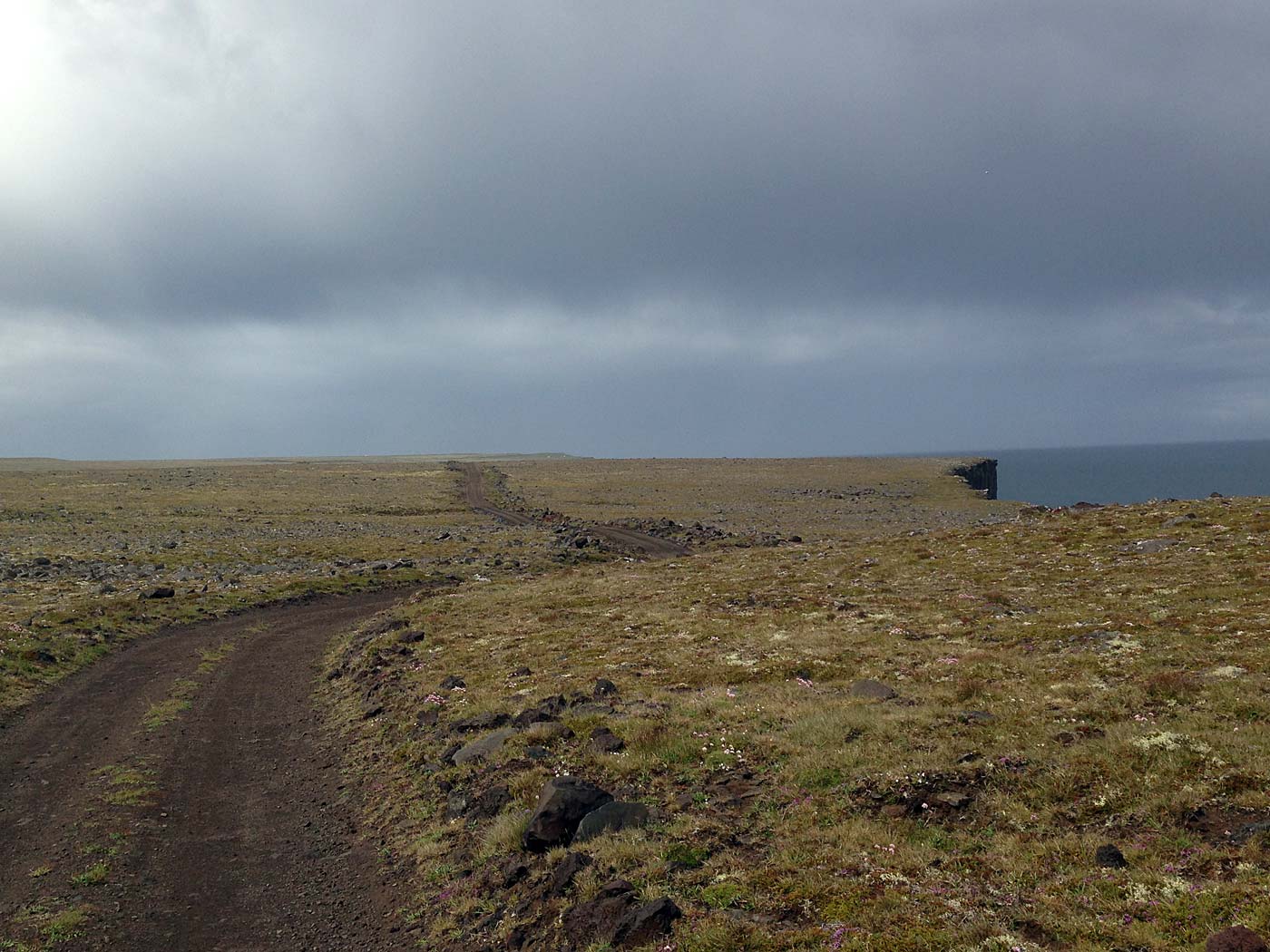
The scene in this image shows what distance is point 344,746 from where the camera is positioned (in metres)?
24.6

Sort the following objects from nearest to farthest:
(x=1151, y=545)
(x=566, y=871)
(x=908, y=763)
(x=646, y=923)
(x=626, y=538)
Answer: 1. (x=646, y=923)
2. (x=566, y=871)
3. (x=908, y=763)
4. (x=1151, y=545)
5. (x=626, y=538)

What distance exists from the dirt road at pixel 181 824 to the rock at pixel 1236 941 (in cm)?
1287

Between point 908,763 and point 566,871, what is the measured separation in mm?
8036

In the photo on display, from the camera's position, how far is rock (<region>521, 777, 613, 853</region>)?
51.1 feet

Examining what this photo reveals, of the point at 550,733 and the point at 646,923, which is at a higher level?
the point at 646,923

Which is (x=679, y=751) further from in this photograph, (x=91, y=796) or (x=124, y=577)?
(x=124, y=577)

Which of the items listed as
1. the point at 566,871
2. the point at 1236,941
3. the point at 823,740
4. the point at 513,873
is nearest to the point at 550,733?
the point at 513,873

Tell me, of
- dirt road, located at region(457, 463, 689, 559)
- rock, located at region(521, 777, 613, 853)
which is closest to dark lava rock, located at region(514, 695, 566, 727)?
rock, located at region(521, 777, 613, 853)

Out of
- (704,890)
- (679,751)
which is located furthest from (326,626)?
(704,890)


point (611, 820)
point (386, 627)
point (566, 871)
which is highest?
point (611, 820)

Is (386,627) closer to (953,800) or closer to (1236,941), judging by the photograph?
(953,800)

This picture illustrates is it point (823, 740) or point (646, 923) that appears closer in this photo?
point (646, 923)

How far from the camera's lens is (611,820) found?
15.7 meters

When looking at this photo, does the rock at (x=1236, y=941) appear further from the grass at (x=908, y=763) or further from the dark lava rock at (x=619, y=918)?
the dark lava rock at (x=619, y=918)
